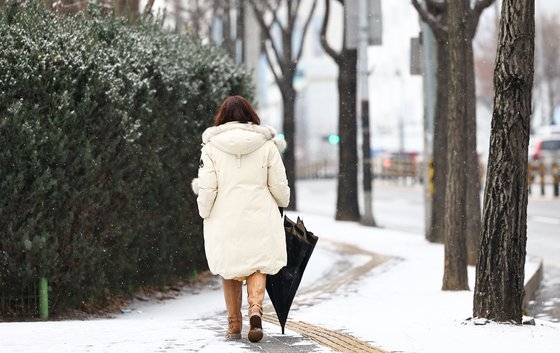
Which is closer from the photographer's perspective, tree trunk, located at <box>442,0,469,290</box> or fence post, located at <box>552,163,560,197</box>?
tree trunk, located at <box>442,0,469,290</box>

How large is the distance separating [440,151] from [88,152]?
373 inches

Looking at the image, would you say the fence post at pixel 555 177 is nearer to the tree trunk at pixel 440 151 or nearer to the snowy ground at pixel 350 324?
the tree trunk at pixel 440 151

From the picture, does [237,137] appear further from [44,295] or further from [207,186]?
[44,295]

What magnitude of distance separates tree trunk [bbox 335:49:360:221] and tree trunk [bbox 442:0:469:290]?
48.5 feet

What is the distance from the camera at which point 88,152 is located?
11.1 metres

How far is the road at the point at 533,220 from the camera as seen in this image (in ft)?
47.4

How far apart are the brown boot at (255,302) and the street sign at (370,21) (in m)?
16.9

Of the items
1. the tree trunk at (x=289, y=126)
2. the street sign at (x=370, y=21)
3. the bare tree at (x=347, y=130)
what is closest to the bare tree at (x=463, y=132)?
the street sign at (x=370, y=21)

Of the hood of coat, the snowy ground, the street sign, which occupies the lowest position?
the snowy ground

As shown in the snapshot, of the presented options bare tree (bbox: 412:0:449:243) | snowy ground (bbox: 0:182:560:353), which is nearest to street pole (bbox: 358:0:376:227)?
bare tree (bbox: 412:0:449:243)

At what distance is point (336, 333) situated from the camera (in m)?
9.17

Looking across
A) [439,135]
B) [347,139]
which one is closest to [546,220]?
[347,139]

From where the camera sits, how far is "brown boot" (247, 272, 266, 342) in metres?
8.40

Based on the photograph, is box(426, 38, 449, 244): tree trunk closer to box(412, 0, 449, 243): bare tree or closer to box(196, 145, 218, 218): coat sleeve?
box(412, 0, 449, 243): bare tree
